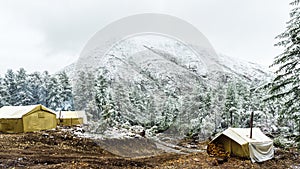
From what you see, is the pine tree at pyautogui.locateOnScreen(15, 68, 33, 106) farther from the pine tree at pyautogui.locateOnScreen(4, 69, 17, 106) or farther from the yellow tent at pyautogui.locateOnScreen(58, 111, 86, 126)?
the yellow tent at pyautogui.locateOnScreen(58, 111, 86, 126)

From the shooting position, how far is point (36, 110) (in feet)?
53.4

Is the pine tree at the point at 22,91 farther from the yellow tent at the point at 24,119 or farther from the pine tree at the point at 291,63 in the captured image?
the pine tree at the point at 291,63

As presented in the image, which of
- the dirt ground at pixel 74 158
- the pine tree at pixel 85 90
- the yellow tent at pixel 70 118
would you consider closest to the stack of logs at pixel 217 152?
the dirt ground at pixel 74 158

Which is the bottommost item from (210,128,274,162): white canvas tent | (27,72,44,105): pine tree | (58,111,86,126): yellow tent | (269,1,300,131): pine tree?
(58,111,86,126): yellow tent

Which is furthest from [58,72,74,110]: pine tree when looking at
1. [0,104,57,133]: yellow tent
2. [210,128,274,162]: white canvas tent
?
[210,128,274,162]: white canvas tent

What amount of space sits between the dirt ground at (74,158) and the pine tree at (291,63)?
320 cm

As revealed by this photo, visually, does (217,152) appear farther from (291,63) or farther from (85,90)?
(85,90)

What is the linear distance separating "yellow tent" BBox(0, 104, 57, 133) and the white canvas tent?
37.7 feet

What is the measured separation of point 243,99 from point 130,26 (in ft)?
66.6

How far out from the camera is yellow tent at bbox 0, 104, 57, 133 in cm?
1528

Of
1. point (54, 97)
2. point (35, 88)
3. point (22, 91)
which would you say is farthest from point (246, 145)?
point (35, 88)

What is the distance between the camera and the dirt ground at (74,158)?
8.70 m

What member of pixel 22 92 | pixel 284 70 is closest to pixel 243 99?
pixel 284 70

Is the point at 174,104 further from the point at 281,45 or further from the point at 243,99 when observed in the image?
the point at 281,45
